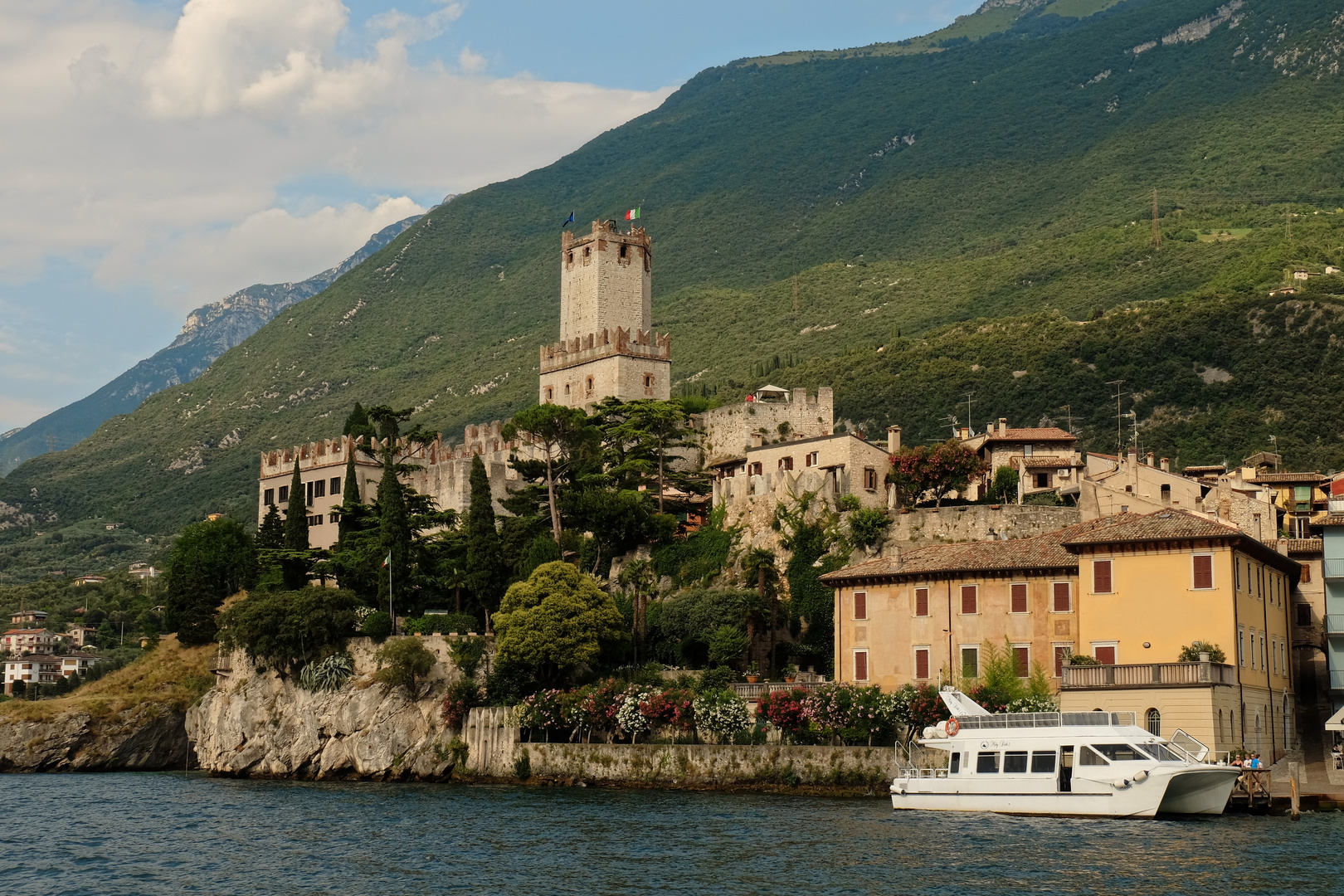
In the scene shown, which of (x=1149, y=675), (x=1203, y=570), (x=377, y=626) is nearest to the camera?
(x=1149, y=675)

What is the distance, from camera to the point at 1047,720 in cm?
4819

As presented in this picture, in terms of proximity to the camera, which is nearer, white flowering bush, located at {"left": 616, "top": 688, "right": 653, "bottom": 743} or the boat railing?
the boat railing

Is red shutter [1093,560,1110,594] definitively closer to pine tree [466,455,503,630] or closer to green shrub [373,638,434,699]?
green shrub [373,638,434,699]

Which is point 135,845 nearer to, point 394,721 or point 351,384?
point 394,721

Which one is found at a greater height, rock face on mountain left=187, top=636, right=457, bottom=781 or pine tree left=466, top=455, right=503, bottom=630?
pine tree left=466, top=455, right=503, bottom=630

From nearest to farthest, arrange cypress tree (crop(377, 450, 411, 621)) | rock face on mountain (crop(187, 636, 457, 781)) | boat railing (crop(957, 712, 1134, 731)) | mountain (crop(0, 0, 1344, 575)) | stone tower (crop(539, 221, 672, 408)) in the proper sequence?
boat railing (crop(957, 712, 1134, 731)), rock face on mountain (crop(187, 636, 457, 781)), cypress tree (crop(377, 450, 411, 621)), stone tower (crop(539, 221, 672, 408)), mountain (crop(0, 0, 1344, 575))

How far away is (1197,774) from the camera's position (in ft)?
150

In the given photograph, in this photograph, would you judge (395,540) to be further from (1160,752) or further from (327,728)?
(1160,752)

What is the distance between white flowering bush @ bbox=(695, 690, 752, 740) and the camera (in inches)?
2367

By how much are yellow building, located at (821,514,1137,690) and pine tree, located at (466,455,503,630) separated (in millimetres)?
20643

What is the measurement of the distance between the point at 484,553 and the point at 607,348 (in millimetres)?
20907

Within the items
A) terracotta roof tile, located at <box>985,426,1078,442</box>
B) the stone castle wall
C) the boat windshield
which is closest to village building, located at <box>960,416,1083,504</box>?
terracotta roof tile, located at <box>985,426,1078,442</box>

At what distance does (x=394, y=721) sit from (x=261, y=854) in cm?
A: 2507

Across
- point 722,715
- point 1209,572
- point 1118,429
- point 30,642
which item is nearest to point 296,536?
point 722,715
